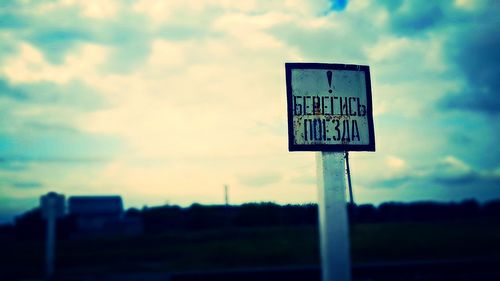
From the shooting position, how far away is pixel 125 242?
65.3 ft

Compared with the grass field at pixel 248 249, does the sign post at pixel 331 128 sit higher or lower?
higher

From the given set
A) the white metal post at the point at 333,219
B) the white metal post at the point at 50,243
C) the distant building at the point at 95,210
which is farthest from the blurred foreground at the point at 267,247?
the distant building at the point at 95,210

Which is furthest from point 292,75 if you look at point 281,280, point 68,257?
point 68,257

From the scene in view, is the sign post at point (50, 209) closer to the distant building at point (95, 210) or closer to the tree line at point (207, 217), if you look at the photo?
the tree line at point (207, 217)

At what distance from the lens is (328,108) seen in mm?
3469

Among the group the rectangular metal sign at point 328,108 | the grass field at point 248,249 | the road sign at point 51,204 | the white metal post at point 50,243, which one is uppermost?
the rectangular metal sign at point 328,108

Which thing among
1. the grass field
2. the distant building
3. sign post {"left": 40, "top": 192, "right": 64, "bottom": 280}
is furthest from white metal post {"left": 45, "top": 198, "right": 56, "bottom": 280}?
the distant building

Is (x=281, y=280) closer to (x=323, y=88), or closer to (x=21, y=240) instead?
(x=323, y=88)

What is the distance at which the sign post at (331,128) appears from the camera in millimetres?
3348

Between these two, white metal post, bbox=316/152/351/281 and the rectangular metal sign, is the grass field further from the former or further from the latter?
the rectangular metal sign

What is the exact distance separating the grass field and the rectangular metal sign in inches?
381

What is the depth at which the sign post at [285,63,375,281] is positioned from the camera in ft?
11.0

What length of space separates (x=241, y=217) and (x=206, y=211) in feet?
16.2

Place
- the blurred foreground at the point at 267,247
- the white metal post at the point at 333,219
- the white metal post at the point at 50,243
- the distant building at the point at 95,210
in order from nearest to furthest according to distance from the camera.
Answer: the white metal post at the point at 333,219 → the blurred foreground at the point at 267,247 → the white metal post at the point at 50,243 → the distant building at the point at 95,210
